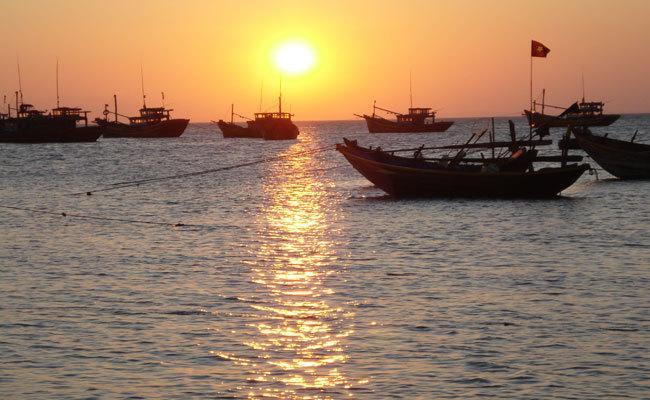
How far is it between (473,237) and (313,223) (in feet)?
25.2

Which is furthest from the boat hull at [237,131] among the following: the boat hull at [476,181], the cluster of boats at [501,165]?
the boat hull at [476,181]

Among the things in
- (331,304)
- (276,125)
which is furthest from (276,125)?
(331,304)

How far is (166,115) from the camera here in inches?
6713

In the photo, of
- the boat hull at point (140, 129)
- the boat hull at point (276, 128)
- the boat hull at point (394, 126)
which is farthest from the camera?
the boat hull at point (394, 126)

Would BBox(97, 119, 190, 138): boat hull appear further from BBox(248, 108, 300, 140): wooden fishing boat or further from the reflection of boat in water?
the reflection of boat in water

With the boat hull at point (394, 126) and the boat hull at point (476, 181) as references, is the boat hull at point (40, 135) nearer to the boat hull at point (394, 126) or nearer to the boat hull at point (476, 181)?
the boat hull at point (394, 126)

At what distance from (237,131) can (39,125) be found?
180 ft

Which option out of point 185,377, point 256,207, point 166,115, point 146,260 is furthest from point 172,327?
point 166,115

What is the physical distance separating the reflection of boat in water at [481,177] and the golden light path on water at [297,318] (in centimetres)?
829

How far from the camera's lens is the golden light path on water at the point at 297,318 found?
14.4 meters

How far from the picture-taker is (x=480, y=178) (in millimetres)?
44438

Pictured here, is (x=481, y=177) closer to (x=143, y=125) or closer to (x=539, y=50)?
(x=539, y=50)

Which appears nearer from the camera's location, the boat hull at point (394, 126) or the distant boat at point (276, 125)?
the distant boat at point (276, 125)

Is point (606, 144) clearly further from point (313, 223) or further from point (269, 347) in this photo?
point (269, 347)
